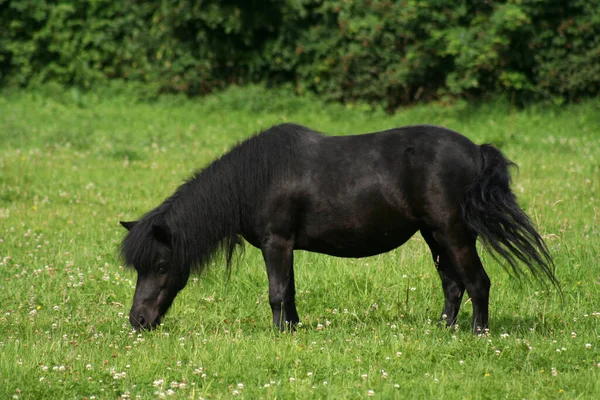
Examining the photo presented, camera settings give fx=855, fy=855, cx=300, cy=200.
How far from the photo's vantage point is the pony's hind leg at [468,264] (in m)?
6.51

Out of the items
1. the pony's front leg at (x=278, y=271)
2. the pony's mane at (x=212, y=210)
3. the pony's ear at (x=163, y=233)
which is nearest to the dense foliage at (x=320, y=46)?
the pony's mane at (x=212, y=210)

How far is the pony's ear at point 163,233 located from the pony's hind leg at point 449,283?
2021 mm

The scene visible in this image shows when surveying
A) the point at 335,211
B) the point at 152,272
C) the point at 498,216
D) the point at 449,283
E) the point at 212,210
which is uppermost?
the point at 498,216

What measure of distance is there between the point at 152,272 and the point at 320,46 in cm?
1493

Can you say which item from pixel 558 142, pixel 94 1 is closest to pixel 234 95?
pixel 94 1

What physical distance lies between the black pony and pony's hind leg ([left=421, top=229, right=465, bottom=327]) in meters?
0.04

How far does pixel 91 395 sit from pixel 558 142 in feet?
40.0

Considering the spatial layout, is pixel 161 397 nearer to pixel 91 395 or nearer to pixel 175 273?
pixel 91 395

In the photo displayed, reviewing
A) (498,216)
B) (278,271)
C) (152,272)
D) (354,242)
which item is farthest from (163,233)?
(498,216)

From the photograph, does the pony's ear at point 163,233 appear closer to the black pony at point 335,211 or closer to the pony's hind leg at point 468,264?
the black pony at point 335,211

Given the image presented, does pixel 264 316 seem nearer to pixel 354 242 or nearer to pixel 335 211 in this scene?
pixel 354 242

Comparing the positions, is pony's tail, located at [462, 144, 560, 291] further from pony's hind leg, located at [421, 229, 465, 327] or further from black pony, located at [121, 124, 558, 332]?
pony's hind leg, located at [421, 229, 465, 327]

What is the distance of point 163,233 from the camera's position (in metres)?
6.63

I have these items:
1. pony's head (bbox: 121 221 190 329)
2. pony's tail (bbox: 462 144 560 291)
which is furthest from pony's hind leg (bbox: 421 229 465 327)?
pony's head (bbox: 121 221 190 329)
